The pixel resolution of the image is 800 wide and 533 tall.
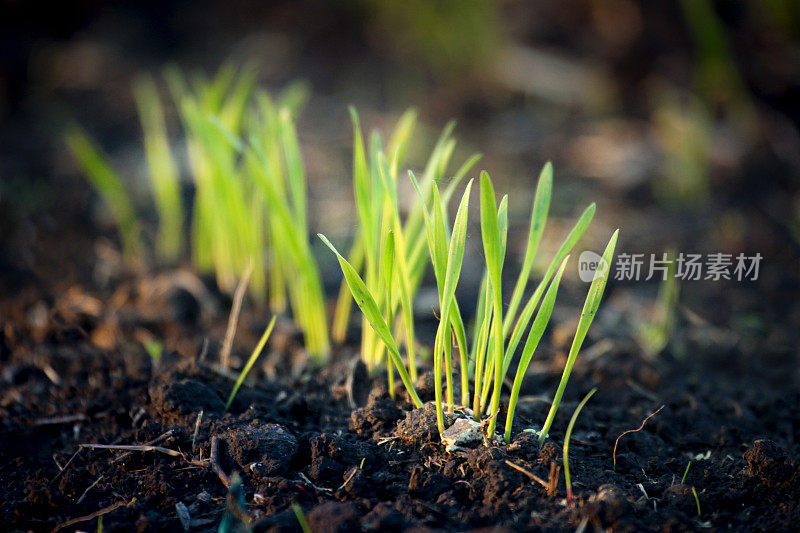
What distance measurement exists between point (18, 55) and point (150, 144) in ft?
6.83

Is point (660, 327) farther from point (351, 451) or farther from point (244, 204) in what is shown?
point (244, 204)

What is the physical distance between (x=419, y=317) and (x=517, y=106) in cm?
210

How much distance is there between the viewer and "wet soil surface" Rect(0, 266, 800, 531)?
109 centimetres

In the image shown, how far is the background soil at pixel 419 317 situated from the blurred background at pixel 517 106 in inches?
0.6

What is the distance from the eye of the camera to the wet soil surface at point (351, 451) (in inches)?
42.9

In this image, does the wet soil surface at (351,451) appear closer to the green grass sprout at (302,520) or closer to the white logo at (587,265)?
the green grass sprout at (302,520)

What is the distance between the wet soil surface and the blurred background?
0.46 metres

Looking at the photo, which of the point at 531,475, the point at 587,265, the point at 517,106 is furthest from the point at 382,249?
the point at 517,106

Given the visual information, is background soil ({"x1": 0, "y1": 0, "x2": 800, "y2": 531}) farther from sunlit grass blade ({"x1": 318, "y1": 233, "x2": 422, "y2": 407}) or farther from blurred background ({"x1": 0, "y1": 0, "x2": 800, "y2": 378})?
sunlit grass blade ({"x1": 318, "y1": 233, "x2": 422, "y2": 407})

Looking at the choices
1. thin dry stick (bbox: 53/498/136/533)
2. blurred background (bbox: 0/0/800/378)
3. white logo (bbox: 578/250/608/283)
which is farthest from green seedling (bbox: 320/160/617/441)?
white logo (bbox: 578/250/608/283)

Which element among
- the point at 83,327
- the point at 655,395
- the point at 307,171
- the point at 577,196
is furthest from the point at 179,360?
the point at 577,196

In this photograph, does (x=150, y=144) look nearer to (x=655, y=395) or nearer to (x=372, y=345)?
(x=372, y=345)

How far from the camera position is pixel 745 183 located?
279 cm

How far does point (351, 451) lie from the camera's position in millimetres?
1208
